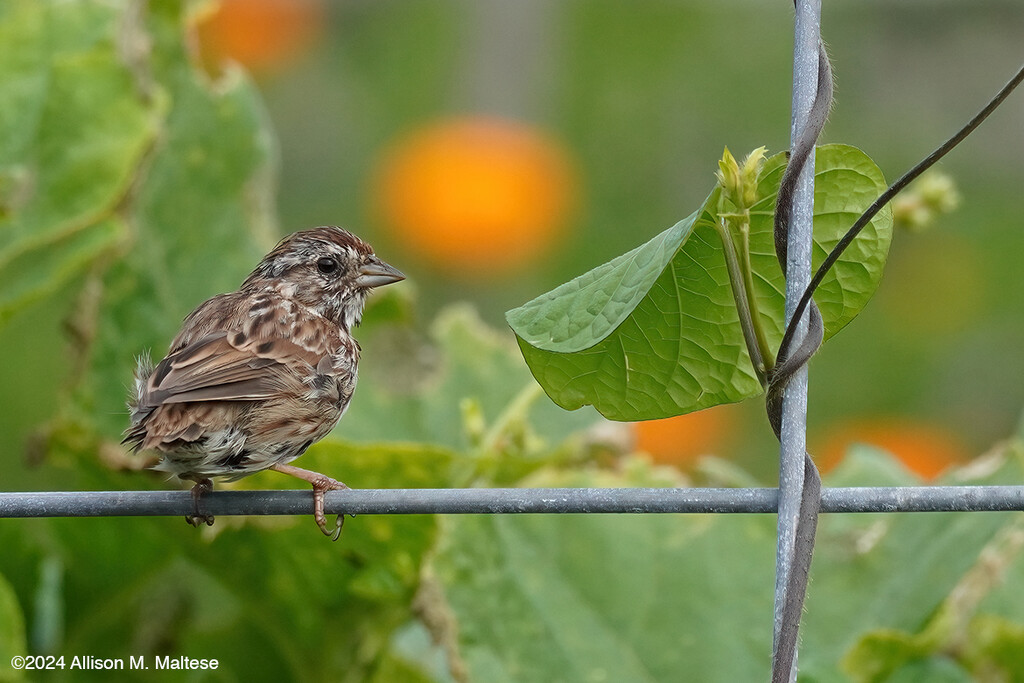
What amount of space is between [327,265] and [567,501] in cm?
149

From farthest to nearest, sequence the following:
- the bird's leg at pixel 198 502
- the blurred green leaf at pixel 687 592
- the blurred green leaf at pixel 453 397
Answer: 1. the blurred green leaf at pixel 453 397
2. the blurred green leaf at pixel 687 592
3. the bird's leg at pixel 198 502

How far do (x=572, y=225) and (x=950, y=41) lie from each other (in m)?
3.71

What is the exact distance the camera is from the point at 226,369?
8.36 feet

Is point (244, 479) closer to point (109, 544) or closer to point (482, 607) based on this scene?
point (109, 544)

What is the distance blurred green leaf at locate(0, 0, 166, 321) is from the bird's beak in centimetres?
57

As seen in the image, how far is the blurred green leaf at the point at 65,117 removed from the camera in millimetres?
2955

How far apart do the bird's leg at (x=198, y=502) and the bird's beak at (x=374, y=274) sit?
725 mm

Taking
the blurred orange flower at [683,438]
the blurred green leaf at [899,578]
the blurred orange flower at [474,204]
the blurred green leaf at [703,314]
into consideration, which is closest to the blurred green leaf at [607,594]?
the blurred green leaf at [899,578]

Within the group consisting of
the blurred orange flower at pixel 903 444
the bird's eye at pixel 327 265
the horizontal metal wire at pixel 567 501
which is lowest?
the horizontal metal wire at pixel 567 501

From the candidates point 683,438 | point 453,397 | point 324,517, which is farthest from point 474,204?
point 324,517

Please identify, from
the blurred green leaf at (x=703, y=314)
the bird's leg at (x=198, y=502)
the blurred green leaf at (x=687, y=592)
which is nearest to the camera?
the blurred green leaf at (x=703, y=314)

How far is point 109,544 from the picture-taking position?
297 cm

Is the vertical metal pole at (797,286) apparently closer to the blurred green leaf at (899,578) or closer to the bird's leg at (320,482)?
the blurred green leaf at (899,578)
